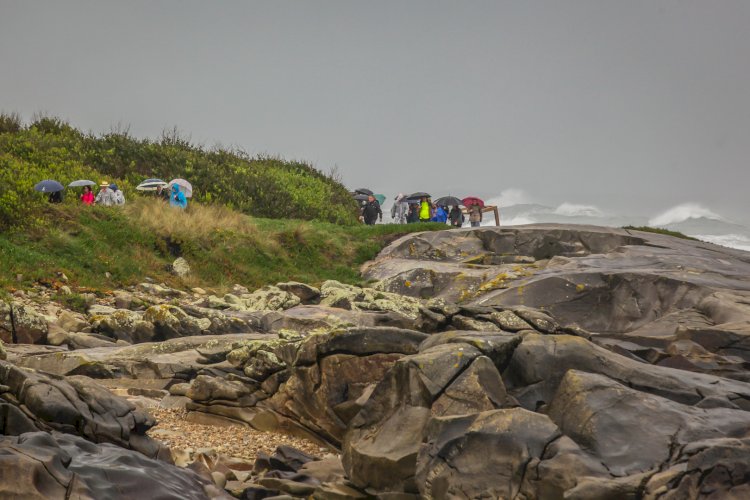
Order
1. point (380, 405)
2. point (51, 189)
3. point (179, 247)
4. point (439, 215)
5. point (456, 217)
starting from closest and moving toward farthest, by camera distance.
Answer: point (380, 405) < point (179, 247) < point (51, 189) < point (456, 217) < point (439, 215)

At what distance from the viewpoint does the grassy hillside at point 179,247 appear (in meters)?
25.0

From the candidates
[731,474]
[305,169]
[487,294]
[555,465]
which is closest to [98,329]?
[487,294]

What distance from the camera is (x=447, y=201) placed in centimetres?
4381

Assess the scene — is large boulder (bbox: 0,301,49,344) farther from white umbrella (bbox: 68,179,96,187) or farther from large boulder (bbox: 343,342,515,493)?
white umbrella (bbox: 68,179,96,187)

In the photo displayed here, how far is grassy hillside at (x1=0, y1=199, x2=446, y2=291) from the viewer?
24953 mm

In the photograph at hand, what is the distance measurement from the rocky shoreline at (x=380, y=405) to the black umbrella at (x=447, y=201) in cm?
2268

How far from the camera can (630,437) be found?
9031 mm

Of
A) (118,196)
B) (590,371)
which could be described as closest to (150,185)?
(118,196)

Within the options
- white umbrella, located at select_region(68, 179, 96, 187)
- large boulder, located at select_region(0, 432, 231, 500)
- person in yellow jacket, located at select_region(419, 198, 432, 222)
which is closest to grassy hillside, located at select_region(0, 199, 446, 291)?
→ white umbrella, located at select_region(68, 179, 96, 187)

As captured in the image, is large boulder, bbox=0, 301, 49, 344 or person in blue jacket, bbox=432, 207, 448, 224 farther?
person in blue jacket, bbox=432, 207, 448, 224

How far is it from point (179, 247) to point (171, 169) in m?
13.6

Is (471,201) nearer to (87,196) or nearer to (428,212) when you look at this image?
(428,212)

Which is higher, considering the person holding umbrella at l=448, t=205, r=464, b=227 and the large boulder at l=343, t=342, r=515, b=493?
the person holding umbrella at l=448, t=205, r=464, b=227

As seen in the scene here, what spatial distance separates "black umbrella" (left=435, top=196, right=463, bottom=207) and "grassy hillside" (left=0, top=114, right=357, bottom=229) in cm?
446
